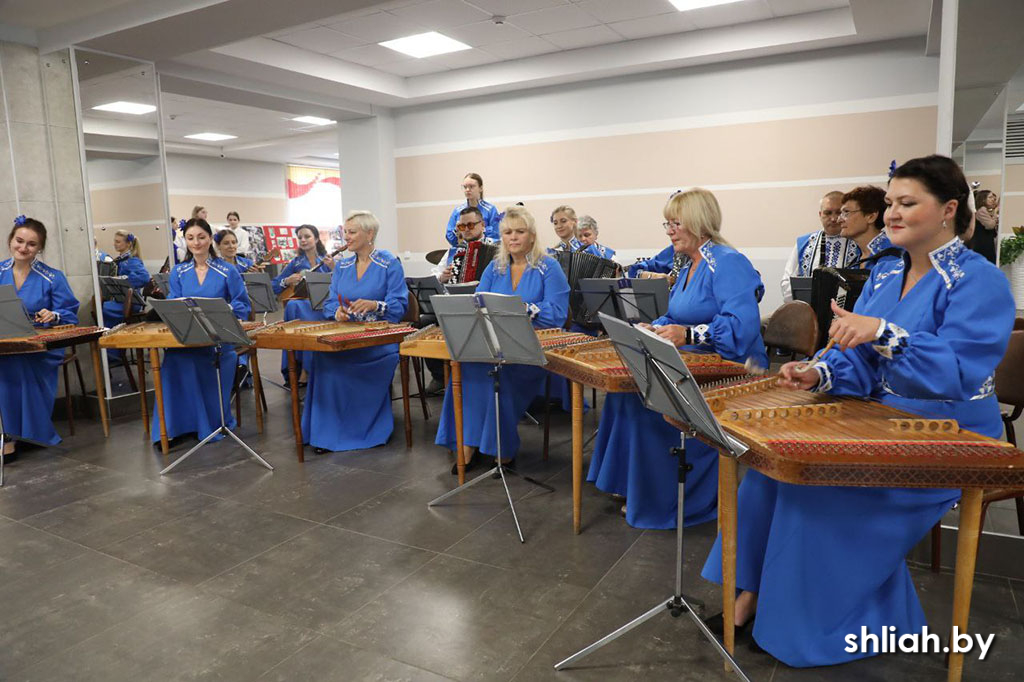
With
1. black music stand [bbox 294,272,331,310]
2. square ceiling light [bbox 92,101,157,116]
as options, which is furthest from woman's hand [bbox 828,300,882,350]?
square ceiling light [bbox 92,101,157,116]

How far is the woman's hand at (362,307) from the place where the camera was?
4789mm

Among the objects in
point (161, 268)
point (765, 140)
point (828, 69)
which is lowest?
point (161, 268)

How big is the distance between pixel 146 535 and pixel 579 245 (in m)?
4.45

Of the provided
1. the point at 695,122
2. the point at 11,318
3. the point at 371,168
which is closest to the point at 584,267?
the point at 695,122

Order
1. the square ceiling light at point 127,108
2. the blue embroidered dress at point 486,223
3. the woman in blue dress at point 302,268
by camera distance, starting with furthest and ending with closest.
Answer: the blue embroidered dress at point 486,223 → the woman in blue dress at point 302,268 → the square ceiling light at point 127,108

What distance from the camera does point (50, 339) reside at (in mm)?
4535

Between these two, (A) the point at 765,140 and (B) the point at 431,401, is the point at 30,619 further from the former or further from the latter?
(A) the point at 765,140

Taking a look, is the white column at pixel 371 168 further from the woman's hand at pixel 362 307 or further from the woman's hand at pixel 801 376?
the woman's hand at pixel 801 376

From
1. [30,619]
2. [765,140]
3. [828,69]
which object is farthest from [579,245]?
[30,619]

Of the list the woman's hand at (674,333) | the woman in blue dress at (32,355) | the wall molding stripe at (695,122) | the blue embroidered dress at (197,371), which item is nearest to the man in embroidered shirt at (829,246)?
the woman's hand at (674,333)

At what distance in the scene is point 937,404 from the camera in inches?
87.2

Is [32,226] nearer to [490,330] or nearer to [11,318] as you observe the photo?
[11,318]

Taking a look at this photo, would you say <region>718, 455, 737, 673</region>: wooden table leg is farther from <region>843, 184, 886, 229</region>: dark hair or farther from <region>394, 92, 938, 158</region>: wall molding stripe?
<region>394, 92, 938, 158</region>: wall molding stripe

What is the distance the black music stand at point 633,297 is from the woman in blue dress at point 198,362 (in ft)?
8.46
